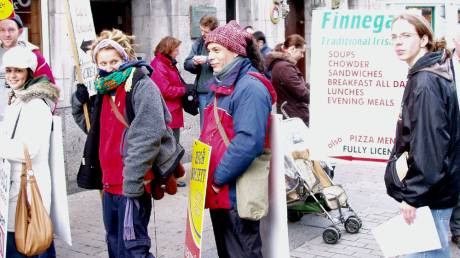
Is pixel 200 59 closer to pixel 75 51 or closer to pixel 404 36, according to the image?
pixel 75 51

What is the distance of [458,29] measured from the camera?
5441mm

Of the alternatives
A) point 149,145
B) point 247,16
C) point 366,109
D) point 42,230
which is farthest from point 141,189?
point 247,16

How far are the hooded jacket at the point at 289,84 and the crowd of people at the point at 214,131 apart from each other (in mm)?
2802

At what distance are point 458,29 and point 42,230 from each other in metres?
3.62

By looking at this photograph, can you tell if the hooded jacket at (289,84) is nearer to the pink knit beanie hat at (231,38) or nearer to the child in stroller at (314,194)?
the child in stroller at (314,194)

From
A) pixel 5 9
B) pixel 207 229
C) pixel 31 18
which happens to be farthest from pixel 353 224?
pixel 31 18

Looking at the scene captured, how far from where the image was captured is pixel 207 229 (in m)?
6.51

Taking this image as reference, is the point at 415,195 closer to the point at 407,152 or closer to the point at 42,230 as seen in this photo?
the point at 407,152

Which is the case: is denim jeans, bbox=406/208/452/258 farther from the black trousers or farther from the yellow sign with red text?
the yellow sign with red text

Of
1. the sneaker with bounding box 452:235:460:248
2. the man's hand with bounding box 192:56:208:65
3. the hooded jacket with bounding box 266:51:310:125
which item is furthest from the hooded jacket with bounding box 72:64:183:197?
the man's hand with bounding box 192:56:208:65

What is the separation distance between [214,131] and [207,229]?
2595 mm

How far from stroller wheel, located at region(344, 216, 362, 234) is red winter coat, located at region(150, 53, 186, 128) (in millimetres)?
2685

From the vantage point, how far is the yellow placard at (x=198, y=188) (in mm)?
3951

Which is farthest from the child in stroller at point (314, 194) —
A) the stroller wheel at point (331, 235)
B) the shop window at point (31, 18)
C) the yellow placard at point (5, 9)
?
the shop window at point (31, 18)
